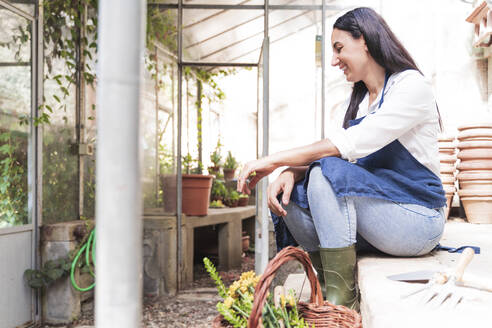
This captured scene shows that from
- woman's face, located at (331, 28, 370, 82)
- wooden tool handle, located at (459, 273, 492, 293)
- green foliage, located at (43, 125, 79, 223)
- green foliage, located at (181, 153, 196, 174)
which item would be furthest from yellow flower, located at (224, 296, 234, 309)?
→ green foliage, located at (181, 153, 196, 174)

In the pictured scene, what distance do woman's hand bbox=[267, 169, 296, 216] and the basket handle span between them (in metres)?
0.38

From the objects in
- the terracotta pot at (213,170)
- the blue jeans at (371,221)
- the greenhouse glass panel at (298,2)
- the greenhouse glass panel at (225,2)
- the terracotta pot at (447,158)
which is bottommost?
the blue jeans at (371,221)

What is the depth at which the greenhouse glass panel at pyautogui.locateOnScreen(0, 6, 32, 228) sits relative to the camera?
282cm

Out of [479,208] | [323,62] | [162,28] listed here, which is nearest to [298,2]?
[323,62]

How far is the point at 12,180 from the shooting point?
288 centimetres

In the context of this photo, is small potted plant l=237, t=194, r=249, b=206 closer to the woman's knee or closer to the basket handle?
the woman's knee

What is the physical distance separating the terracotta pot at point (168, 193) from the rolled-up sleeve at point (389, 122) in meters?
2.93

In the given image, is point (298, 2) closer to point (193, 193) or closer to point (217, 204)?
point (193, 193)

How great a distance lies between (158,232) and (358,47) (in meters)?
2.86

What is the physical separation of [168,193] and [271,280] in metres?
3.37

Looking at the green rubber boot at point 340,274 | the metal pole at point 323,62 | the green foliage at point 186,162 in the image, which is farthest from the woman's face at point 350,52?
the green foliage at point 186,162

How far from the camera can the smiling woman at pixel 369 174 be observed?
137 centimetres

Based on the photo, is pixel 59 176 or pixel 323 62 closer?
pixel 59 176

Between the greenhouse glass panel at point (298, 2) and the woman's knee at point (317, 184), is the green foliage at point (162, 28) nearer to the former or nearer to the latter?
the greenhouse glass panel at point (298, 2)
